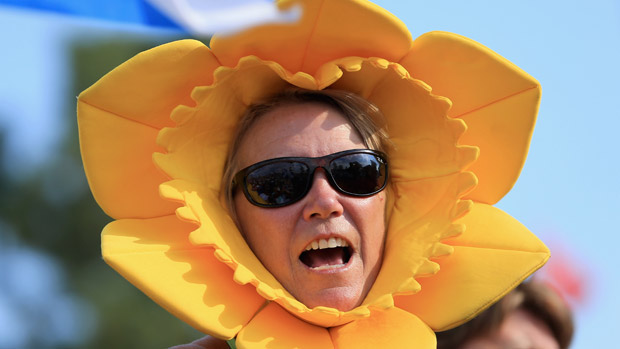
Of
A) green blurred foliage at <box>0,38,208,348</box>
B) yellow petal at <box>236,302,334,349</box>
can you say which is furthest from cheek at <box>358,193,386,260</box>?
green blurred foliage at <box>0,38,208,348</box>

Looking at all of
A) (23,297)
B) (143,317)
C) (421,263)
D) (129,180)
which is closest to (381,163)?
(421,263)

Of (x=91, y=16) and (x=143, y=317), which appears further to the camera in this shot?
(x=143, y=317)

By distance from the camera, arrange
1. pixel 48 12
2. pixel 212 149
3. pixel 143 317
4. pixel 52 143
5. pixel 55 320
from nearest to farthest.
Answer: pixel 48 12 < pixel 212 149 < pixel 143 317 < pixel 55 320 < pixel 52 143

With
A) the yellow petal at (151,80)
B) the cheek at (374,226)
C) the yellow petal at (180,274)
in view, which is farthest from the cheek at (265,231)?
the yellow petal at (151,80)

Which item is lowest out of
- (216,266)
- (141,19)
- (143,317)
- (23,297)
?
(23,297)

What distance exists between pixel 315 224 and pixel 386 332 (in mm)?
354

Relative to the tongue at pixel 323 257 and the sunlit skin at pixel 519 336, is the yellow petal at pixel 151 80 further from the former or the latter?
the sunlit skin at pixel 519 336

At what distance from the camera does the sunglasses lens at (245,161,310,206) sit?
220 cm

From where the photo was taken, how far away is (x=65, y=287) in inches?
493

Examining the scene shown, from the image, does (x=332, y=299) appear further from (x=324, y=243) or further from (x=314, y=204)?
(x=314, y=204)

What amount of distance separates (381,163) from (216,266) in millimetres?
568

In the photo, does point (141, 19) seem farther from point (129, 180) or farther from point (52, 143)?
point (52, 143)

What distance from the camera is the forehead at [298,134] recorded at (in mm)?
2260

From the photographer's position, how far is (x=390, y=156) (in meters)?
2.49
